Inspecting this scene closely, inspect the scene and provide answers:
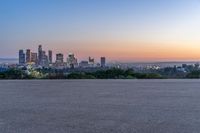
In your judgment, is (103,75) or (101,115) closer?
(101,115)

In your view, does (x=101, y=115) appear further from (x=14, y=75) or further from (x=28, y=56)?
(x=28, y=56)

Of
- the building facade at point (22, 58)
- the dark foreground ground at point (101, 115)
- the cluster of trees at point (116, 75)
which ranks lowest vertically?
the dark foreground ground at point (101, 115)

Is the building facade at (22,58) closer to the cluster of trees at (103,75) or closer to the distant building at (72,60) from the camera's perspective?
the distant building at (72,60)

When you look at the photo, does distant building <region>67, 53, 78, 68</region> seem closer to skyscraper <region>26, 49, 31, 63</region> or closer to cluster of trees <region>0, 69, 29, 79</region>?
skyscraper <region>26, 49, 31, 63</region>

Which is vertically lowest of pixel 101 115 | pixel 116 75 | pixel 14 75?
pixel 101 115

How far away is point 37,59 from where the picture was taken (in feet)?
176

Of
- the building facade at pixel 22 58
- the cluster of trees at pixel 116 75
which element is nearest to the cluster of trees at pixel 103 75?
the cluster of trees at pixel 116 75

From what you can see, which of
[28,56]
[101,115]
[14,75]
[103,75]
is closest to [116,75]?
[103,75]

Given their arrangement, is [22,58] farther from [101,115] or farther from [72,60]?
[101,115]

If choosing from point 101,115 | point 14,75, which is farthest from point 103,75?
point 101,115

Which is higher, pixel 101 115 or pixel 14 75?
pixel 14 75

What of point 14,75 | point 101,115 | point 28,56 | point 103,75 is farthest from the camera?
point 28,56

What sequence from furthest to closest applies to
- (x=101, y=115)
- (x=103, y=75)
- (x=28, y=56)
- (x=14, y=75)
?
(x=28, y=56) → (x=14, y=75) → (x=103, y=75) → (x=101, y=115)

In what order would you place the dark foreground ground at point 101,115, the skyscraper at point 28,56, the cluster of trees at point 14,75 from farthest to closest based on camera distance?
the skyscraper at point 28,56
the cluster of trees at point 14,75
the dark foreground ground at point 101,115
